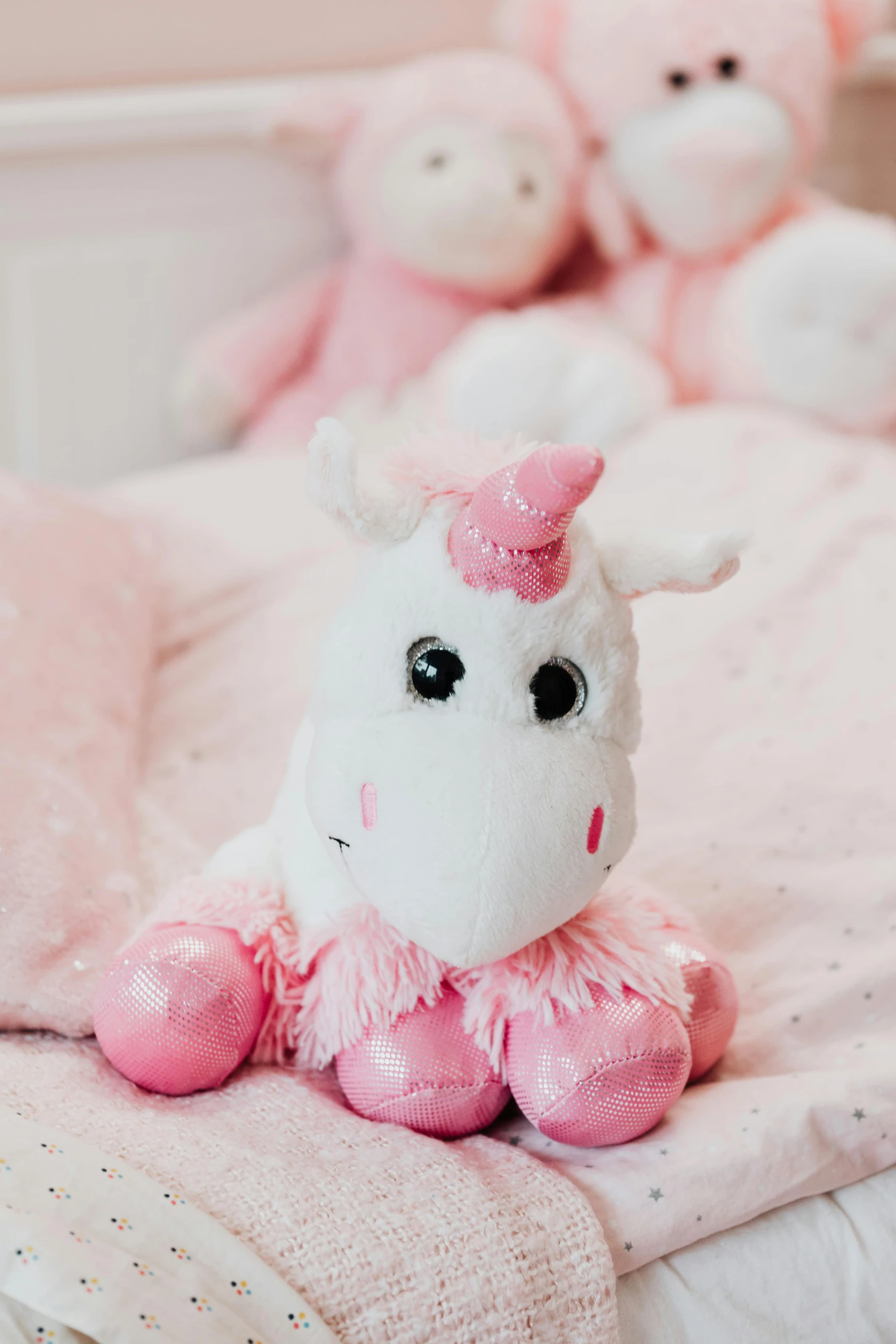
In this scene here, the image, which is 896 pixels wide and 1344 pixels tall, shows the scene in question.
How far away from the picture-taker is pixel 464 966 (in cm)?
59

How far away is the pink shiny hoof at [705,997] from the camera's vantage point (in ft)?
2.25

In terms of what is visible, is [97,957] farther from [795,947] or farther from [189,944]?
[795,947]

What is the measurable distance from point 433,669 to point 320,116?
1235 millimetres

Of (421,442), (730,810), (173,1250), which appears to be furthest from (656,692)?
(173,1250)

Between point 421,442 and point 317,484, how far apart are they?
7 cm

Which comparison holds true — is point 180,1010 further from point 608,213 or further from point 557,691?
point 608,213

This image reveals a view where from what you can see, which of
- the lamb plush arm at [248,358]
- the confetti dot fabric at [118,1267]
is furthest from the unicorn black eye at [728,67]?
the confetti dot fabric at [118,1267]

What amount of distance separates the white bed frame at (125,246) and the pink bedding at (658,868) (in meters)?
0.28

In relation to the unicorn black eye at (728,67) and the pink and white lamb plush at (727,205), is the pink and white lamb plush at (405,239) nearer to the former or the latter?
the pink and white lamb plush at (727,205)

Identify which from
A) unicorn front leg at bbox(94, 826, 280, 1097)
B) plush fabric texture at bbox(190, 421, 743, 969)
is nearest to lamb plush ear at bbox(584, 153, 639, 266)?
plush fabric texture at bbox(190, 421, 743, 969)

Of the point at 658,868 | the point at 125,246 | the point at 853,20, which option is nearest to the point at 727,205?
the point at 853,20

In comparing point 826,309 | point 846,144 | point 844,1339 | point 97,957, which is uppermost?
point 846,144

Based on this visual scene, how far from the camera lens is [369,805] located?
0.59m

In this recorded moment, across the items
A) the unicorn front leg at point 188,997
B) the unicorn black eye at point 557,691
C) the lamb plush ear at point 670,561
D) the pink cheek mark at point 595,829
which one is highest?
the lamb plush ear at point 670,561
